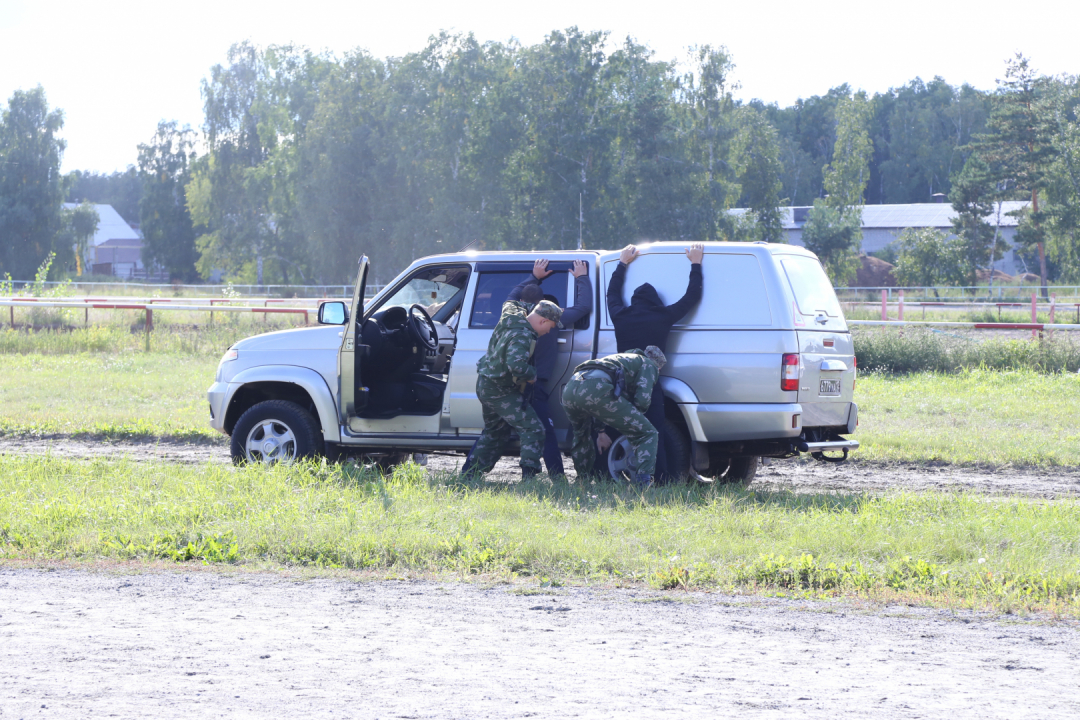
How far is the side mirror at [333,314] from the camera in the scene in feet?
28.3

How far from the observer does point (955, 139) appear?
94.9 m

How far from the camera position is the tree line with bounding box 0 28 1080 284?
5353 centimetres

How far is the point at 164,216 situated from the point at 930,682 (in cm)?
8795

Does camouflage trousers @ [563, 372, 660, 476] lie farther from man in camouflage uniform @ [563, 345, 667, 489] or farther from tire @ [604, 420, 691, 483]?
tire @ [604, 420, 691, 483]

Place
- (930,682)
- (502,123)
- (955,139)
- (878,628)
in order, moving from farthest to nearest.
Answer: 1. (955,139)
2. (502,123)
3. (878,628)
4. (930,682)

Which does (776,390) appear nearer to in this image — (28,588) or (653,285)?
(653,285)

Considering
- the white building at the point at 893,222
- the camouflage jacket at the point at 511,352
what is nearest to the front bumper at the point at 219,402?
the camouflage jacket at the point at 511,352

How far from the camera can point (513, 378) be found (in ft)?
26.7

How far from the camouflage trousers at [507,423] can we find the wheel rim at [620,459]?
0.58 meters

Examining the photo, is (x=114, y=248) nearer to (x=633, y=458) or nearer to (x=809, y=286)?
(x=633, y=458)

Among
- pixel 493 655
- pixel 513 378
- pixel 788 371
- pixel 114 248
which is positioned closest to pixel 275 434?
pixel 513 378

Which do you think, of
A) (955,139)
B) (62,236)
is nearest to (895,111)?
(955,139)

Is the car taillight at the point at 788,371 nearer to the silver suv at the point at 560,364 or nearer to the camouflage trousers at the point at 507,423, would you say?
the silver suv at the point at 560,364

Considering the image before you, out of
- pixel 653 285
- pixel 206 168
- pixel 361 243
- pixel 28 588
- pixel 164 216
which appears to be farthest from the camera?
pixel 164 216
